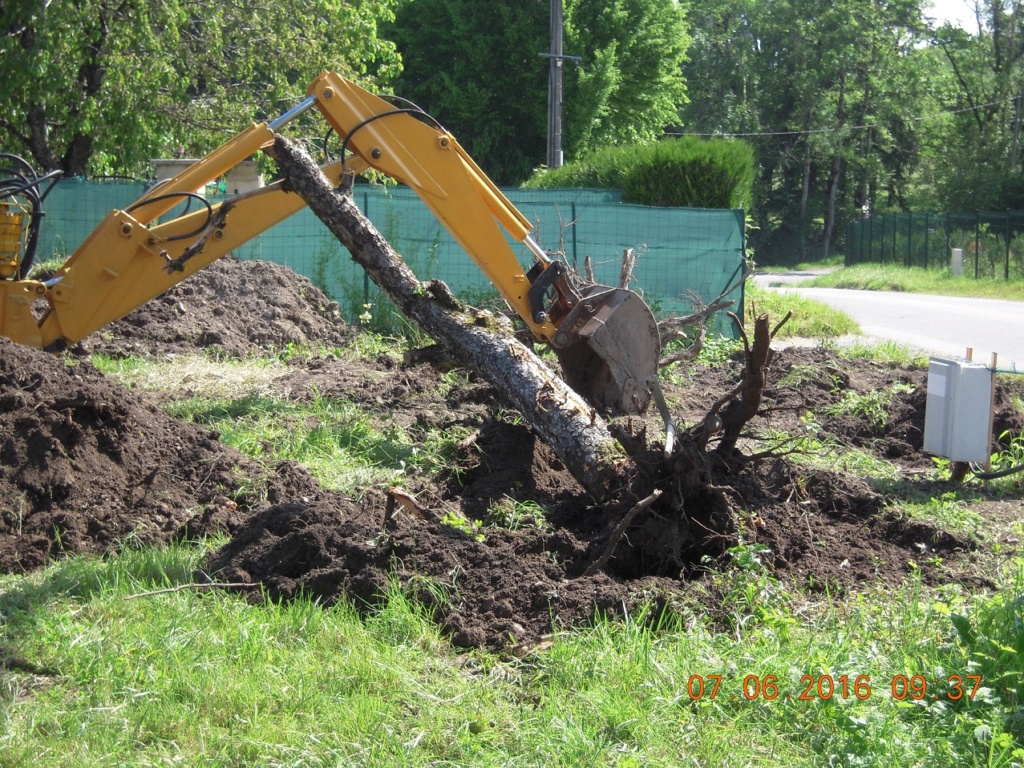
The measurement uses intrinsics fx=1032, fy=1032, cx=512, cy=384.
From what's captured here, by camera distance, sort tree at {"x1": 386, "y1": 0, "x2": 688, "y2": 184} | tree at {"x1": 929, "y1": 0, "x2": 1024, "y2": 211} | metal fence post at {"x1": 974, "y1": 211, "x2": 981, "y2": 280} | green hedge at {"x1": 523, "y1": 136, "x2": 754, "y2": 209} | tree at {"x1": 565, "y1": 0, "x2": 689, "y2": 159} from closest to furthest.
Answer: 1. green hedge at {"x1": 523, "y1": 136, "x2": 754, "y2": 209}
2. metal fence post at {"x1": 974, "y1": 211, "x2": 981, "y2": 280}
3. tree at {"x1": 565, "y1": 0, "x2": 689, "y2": 159}
4. tree at {"x1": 386, "y1": 0, "x2": 688, "y2": 184}
5. tree at {"x1": 929, "y1": 0, "x2": 1024, "y2": 211}

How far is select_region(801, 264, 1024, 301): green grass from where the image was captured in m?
25.2

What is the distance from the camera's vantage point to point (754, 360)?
525 cm

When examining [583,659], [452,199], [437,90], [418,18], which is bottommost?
[583,659]

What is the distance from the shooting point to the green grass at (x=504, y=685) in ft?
11.1

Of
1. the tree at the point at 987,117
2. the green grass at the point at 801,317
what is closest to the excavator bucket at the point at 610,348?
the green grass at the point at 801,317

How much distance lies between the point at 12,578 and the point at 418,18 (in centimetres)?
3482

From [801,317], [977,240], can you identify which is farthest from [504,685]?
[977,240]

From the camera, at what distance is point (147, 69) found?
14250 millimetres

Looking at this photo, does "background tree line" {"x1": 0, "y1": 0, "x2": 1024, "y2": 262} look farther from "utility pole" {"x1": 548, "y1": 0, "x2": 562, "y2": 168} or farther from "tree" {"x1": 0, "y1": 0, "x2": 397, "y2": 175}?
"utility pole" {"x1": 548, "y1": 0, "x2": 562, "y2": 168}

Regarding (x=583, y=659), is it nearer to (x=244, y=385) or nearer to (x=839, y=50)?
(x=244, y=385)

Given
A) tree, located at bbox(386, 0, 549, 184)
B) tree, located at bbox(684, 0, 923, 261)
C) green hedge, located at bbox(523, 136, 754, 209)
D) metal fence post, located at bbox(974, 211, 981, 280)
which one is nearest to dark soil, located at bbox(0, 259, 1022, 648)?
green hedge, located at bbox(523, 136, 754, 209)

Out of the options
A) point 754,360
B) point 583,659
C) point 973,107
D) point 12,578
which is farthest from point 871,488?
point 973,107
